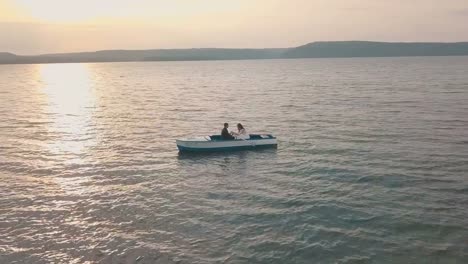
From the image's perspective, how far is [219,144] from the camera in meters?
39.9

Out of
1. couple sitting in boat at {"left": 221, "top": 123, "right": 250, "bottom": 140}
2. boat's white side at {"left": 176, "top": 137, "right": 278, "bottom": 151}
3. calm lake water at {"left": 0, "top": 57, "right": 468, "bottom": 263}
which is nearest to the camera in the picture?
calm lake water at {"left": 0, "top": 57, "right": 468, "bottom": 263}

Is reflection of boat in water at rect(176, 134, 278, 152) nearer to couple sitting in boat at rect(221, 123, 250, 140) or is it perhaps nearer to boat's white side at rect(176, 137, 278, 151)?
boat's white side at rect(176, 137, 278, 151)

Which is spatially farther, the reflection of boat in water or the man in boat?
the man in boat

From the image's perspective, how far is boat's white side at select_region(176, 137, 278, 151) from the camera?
39125mm

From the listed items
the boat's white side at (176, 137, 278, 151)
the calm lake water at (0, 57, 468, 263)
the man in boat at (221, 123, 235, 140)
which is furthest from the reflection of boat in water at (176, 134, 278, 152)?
the calm lake water at (0, 57, 468, 263)

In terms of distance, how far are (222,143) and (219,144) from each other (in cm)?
29

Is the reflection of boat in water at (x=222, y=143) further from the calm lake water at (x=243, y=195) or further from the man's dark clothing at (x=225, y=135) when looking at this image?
the calm lake water at (x=243, y=195)

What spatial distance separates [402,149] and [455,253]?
19796mm

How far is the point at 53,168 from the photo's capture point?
3506 centimetres

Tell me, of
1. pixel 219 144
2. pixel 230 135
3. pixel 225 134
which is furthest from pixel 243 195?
pixel 230 135

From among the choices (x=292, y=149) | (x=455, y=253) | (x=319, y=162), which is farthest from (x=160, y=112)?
(x=455, y=253)

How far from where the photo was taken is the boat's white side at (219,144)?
39.1 metres

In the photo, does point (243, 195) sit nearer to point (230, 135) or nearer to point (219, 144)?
point (219, 144)

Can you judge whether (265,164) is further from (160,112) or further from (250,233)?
(160,112)
